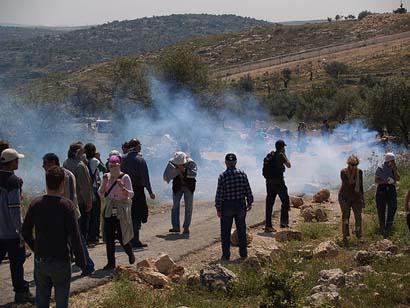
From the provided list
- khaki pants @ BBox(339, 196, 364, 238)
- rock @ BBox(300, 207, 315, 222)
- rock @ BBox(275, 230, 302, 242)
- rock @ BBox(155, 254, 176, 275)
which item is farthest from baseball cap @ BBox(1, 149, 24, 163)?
rock @ BBox(300, 207, 315, 222)

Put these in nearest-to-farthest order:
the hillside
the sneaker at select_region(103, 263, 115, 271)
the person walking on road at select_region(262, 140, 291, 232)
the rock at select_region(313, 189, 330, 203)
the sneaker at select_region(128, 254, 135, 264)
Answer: the sneaker at select_region(103, 263, 115, 271) < the sneaker at select_region(128, 254, 135, 264) < the person walking on road at select_region(262, 140, 291, 232) < the rock at select_region(313, 189, 330, 203) < the hillside

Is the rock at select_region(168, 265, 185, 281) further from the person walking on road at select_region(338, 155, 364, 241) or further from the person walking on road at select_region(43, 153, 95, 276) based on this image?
the person walking on road at select_region(338, 155, 364, 241)

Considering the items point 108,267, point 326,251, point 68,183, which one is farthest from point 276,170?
point 68,183

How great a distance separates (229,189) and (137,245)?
6.80 feet

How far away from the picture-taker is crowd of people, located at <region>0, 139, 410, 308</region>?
5.61m

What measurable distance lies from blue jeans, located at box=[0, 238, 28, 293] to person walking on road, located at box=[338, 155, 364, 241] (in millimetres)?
5940

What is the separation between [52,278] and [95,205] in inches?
176

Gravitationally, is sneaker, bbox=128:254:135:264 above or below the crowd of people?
below

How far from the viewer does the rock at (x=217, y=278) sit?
7773 millimetres

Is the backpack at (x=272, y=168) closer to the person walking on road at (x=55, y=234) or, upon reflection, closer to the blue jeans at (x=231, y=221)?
the blue jeans at (x=231, y=221)

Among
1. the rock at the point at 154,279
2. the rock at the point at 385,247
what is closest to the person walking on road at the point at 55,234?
the rock at the point at 154,279

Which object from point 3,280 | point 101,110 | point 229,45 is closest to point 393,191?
point 3,280

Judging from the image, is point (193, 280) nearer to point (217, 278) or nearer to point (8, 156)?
point (217, 278)

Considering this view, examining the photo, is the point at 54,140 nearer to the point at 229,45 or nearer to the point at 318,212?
the point at 318,212
